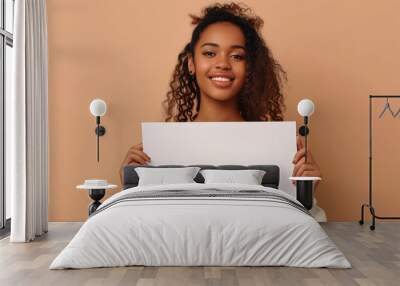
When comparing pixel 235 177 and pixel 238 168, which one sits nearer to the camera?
pixel 235 177

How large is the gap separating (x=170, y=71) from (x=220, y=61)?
24.7 inches

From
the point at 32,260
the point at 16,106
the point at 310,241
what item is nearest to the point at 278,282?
the point at 310,241

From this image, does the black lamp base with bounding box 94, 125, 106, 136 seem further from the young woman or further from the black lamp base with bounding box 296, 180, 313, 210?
the black lamp base with bounding box 296, 180, 313, 210

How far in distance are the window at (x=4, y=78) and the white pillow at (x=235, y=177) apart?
219 centimetres

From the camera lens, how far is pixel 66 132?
7223 mm

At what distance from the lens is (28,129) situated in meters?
5.89

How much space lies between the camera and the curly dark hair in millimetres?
7188

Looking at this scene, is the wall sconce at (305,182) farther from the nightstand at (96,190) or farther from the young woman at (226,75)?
the nightstand at (96,190)

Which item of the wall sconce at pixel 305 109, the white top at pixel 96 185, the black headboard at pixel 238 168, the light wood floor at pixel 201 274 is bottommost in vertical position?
the light wood floor at pixel 201 274

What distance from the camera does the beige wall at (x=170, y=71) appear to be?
719 cm

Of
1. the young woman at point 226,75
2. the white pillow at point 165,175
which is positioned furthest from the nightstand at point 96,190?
the young woman at point 226,75

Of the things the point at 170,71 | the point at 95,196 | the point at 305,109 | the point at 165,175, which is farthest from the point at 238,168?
the point at 95,196

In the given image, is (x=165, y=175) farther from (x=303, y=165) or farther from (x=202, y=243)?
(x=202, y=243)

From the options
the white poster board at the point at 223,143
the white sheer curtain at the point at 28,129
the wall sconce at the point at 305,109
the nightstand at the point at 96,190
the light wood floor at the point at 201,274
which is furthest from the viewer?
the white poster board at the point at 223,143
